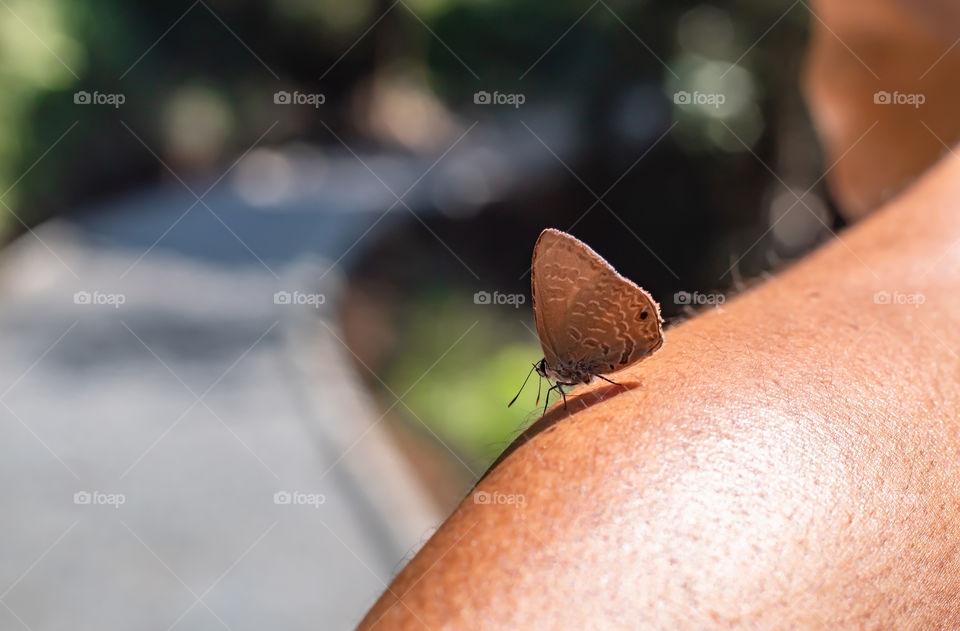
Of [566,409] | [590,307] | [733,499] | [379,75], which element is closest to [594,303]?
[590,307]

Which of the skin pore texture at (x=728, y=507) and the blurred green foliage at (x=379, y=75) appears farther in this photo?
the blurred green foliage at (x=379, y=75)

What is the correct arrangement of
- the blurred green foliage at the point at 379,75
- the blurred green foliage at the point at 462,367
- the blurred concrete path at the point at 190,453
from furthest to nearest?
the blurred green foliage at the point at 379,75
the blurred green foliage at the point at 462,367
the blurred concrete path at the point at 190,453

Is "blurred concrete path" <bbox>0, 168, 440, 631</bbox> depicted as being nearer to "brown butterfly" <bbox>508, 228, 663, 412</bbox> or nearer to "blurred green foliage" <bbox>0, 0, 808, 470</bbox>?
"blurred green foliage" <bbox>0, 0, 808, 470</bbox>

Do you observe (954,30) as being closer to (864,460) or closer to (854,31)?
(854,31)

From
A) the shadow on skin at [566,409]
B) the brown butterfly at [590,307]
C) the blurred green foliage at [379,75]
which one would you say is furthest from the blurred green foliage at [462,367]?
the shadow on skin at [566,409]

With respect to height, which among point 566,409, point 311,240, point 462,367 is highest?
point 566,409

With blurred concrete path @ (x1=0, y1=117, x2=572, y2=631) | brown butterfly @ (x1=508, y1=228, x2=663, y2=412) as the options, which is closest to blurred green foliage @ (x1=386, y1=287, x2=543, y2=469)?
blurred concrete path @ (x1=0, y1=117, x2=572, y2=631)

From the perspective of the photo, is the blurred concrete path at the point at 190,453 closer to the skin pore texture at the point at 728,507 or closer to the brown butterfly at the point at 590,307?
the brown butterfly at the point at 590,307

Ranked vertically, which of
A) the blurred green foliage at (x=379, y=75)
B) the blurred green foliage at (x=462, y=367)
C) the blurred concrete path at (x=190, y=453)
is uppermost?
the blurred green foliage at (x=379, y=75)

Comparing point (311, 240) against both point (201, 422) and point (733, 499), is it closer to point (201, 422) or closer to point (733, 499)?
point (201, 422)
